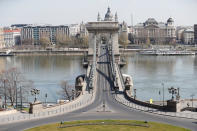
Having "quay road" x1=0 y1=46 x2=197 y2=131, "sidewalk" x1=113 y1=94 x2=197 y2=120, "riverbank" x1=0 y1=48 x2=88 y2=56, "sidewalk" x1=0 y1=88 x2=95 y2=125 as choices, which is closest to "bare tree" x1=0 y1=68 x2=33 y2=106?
"sidewalk" x1=0 y1=88 x2=95 y2=125

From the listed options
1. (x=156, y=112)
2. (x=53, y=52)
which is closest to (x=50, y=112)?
(x=156, y=112)

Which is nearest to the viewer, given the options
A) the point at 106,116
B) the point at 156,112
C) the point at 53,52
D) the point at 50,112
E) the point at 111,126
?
the point at 111,126

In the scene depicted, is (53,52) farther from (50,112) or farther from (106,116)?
(106,116)

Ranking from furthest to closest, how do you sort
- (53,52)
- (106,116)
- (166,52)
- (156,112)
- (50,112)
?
1. (53,52)
2. (166,52)
3. (50,112)
4. (156,112)
5. (106,116)

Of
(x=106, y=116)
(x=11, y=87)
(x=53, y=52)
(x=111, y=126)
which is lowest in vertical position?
(x=111, y=126)

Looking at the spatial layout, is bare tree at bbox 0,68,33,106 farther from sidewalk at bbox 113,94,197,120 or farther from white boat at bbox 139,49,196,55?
white boat at bbox 139,49,196,55

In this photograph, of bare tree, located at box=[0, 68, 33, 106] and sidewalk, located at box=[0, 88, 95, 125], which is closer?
sidewalk, located at box=[0, 88, 95, 125]

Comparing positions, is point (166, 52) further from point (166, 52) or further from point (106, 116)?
point (106, 116)

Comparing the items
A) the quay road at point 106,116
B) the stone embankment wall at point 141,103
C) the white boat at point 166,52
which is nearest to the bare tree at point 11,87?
the quay road at point 106,116

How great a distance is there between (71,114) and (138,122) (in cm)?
732

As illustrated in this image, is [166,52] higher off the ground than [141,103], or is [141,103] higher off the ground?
[166,52]

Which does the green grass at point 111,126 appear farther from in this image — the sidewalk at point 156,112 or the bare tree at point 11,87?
the bare tree at point 11,87

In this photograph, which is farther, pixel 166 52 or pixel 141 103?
pixel 166 52

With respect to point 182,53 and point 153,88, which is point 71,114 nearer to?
point 153,88
